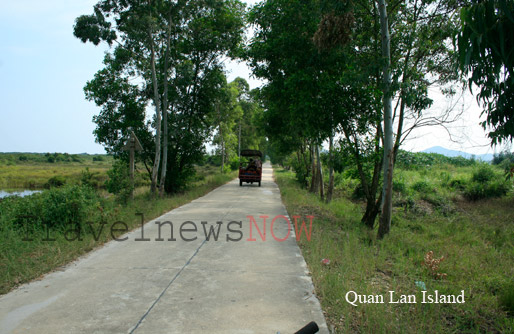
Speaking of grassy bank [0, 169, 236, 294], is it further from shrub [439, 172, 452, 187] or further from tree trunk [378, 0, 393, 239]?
shrub [439, 172, 452, 187]

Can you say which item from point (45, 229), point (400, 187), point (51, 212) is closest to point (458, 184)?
point (400, 187)

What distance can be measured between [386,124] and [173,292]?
7.15 metres

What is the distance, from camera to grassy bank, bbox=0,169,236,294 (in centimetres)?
554

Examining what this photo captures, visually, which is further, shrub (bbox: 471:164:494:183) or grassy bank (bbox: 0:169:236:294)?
shrub (bbox: 471:164:494:183)

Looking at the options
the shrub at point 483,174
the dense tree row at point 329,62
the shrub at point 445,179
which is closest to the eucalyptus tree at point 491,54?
the dense tree row at point 329,62

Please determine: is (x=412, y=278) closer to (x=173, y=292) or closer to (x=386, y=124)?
(x=173, y=292)

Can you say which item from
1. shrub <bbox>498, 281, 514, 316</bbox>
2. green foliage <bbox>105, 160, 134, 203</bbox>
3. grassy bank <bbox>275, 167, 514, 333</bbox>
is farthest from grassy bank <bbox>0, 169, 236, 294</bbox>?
shrub <bbox>498, 281, 514, 316</bbox>

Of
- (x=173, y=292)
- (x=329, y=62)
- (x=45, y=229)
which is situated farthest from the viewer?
(x=329, y=62)

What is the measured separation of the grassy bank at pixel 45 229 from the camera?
18.2 feet

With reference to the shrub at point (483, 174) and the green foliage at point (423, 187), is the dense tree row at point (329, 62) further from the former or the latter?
the shrub at point (483, 174)

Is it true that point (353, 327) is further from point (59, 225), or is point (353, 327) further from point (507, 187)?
point (507, 187)

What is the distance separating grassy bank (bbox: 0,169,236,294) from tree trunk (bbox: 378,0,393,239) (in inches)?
272

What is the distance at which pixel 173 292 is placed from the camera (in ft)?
15.2

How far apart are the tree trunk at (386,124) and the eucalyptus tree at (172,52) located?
975cm
